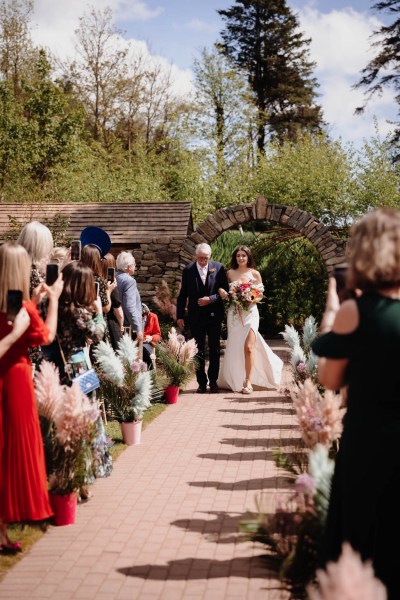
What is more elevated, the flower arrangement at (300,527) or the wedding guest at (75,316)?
the wedding guest at (75,316)

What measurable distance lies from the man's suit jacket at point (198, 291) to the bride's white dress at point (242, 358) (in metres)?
0.39

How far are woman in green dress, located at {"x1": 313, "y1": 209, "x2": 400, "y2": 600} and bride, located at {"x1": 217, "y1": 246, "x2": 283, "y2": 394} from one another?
8099 mm

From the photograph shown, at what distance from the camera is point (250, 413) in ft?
32.2

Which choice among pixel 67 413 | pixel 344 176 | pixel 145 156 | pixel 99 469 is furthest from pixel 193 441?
pixel 145 156

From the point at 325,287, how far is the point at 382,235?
1651cm

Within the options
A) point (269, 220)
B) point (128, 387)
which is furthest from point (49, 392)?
point (269, 220)

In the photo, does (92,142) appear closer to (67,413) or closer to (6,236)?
(6,236)

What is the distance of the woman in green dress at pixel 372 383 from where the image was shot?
3.00 metres

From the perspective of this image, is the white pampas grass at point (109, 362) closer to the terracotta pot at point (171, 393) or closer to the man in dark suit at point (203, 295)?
the terracotta pot at point (171, 393)

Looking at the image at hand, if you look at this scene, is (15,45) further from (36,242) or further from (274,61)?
(36,242)

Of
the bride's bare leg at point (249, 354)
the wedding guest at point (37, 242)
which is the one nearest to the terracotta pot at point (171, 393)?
the bride's bare leg at point (249, 354)

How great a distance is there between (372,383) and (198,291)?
27.1ft

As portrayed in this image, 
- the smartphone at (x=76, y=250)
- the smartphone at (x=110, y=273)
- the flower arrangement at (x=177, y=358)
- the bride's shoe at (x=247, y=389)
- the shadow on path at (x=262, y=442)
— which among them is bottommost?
the bride's shoe at (x=247, y=389)

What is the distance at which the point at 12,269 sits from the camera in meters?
4.61
